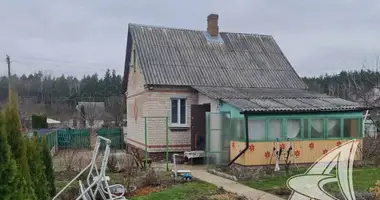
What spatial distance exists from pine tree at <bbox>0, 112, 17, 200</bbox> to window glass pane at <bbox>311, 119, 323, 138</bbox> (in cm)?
1077

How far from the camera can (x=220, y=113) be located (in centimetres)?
1398

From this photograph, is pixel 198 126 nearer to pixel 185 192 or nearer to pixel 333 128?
pixel 333 128

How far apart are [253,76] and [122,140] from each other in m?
10.7

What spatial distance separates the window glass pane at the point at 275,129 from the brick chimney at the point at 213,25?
888 centimetres

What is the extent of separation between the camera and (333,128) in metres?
13.7

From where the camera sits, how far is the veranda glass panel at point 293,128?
13.2 meters

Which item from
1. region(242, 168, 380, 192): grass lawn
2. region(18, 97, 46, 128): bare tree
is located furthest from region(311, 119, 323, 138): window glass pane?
region(18, 97, 46, 128): bare tree

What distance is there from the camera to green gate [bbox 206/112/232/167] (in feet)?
44.6

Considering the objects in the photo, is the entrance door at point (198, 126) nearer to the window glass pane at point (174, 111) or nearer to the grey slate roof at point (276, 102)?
the grey slate roof at point (276, 102)

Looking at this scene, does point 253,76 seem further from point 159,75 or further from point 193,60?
point 159,75

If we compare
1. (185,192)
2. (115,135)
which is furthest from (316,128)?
(115,135)

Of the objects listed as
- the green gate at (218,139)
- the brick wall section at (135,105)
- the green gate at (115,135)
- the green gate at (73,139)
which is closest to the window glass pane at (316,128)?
the green gate at (218,139)

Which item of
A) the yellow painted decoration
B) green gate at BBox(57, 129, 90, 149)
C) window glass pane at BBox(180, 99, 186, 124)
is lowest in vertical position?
green gate at BBox(57, 129, 90, 149)

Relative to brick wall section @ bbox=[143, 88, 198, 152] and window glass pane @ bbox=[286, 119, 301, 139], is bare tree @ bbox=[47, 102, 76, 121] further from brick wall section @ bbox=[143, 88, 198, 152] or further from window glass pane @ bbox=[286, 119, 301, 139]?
window glass pane @ bbox=[286, 119, 301, 139]
